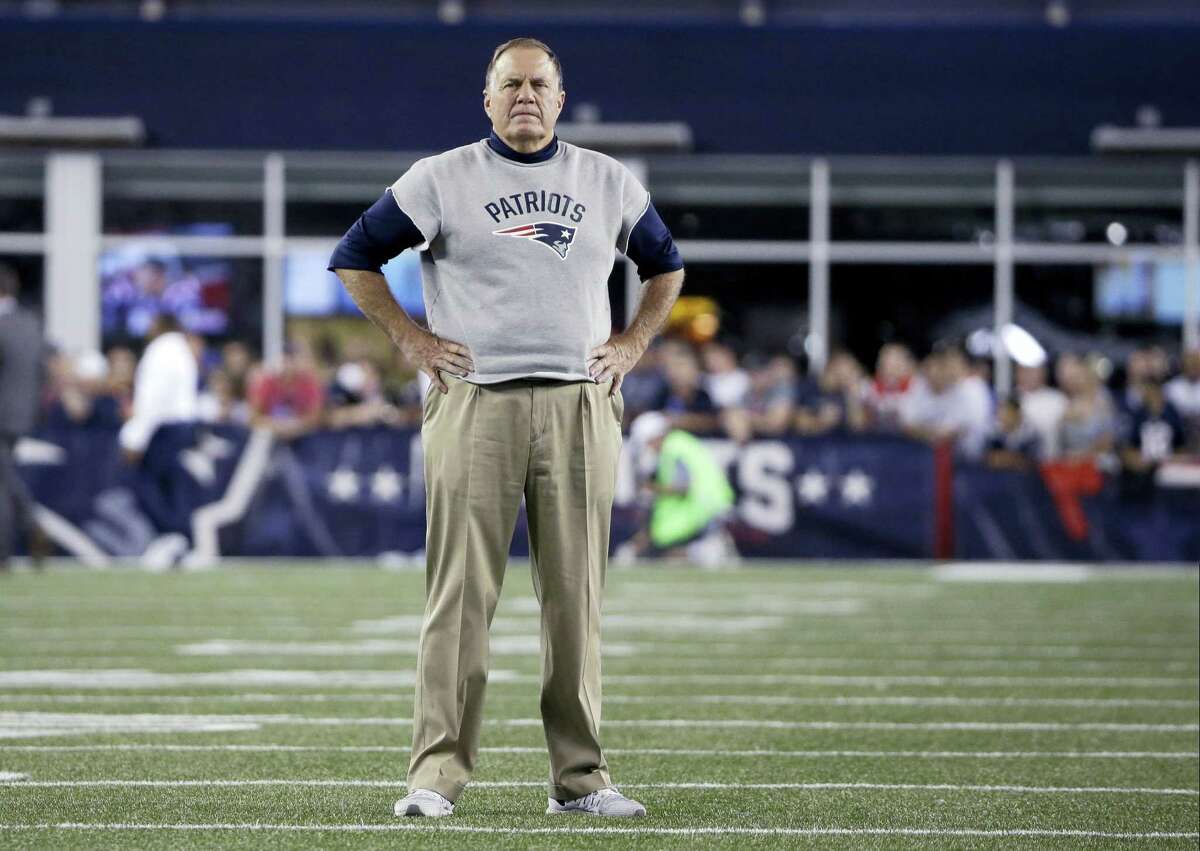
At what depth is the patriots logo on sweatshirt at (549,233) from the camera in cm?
593

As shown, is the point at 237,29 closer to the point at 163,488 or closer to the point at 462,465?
the point at 163,488

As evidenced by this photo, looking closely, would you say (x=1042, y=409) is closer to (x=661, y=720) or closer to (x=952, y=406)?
(x=952, y=406)

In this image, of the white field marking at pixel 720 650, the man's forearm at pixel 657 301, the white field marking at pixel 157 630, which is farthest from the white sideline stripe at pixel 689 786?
the white field marking at pixel 157 630

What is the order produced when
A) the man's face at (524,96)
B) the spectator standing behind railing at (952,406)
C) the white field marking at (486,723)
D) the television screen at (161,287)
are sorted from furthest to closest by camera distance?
the television screen at (161,287) < the spectator standing behind railing at (952,406) < the white field marking at (486,723) < the man's face at (524,96)

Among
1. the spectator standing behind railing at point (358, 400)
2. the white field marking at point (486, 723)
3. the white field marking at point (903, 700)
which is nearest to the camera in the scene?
the white field marking at point (486, 723)

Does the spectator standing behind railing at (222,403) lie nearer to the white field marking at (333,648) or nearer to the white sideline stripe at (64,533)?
the white sideline stripe at (64,533)

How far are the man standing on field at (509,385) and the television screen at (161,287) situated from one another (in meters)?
21.6

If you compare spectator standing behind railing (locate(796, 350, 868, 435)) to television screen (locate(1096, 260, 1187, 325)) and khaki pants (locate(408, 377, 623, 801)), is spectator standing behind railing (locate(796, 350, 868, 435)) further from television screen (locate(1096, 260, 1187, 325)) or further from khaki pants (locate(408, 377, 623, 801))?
khaki pants (locate(408, 377, 623, 801))

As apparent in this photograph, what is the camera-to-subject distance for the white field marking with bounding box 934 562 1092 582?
17688mm

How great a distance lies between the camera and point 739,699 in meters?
9.51

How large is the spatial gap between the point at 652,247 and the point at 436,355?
2.29ft

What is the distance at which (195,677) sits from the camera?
10094mm

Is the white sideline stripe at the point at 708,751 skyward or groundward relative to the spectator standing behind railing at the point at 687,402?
groundward

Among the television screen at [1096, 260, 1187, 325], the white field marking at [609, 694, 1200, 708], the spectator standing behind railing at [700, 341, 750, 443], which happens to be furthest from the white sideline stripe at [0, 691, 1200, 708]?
the television screen at [1096, 260, 1187, 325]
